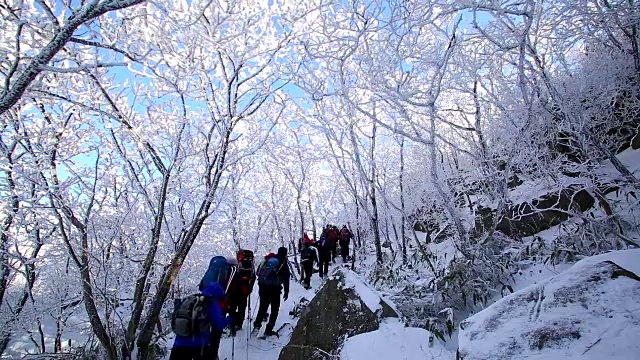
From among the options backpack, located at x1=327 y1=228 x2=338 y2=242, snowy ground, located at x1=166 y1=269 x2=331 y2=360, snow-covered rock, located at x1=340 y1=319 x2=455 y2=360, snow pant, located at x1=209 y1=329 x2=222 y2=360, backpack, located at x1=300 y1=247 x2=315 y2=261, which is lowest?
snowy ground, located at x1=166 y1=269 x2=331 y2=360

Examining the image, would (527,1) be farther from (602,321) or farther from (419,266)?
(419,266)

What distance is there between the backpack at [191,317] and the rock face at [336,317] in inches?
59.4

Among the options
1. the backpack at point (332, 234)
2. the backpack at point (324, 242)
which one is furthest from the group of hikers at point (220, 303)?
the backpack at point (332, 234)

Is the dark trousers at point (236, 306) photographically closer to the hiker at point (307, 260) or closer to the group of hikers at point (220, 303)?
the group of hikers at point (220, 303)

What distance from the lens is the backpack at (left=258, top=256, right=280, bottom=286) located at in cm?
597

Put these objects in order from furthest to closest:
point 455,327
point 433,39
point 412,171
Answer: point 412,171
point 433,39
point 455,327

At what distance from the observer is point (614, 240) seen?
404 centimetres

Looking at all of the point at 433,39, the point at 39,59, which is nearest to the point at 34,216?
the point at 39,59

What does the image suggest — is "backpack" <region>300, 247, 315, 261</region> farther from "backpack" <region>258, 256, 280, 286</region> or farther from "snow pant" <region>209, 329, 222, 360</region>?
"snow pant" <region>209, 329, 222, 360</region>

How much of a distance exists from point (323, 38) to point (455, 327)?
16.5ft

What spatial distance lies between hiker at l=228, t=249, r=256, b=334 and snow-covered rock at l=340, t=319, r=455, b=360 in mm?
2990

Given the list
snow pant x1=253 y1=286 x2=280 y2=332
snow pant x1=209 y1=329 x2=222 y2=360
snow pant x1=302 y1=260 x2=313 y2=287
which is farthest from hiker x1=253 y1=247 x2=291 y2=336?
snow pant x1=302 y1=260 x2=313 y2=287

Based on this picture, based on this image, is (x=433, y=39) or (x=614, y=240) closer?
(x=614, y=240)

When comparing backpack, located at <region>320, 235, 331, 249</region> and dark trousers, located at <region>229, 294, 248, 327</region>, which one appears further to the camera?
backpack, located at <region>320, 235, 331, 249</region>
